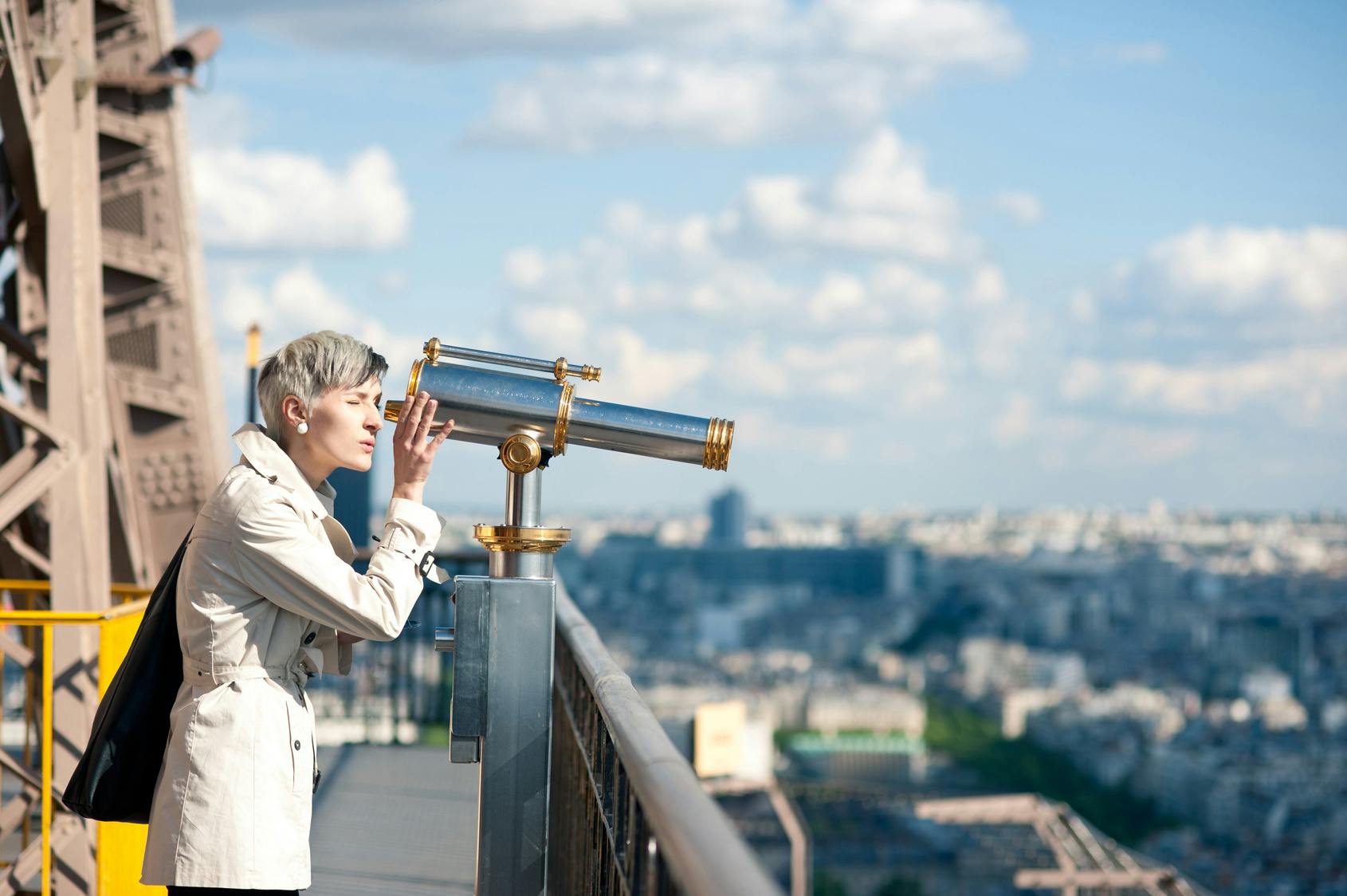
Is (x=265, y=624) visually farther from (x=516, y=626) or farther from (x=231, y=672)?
(x=516, y=626)

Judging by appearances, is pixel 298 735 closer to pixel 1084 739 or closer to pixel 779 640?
pixel 1084 739

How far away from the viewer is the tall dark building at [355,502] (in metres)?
7.86

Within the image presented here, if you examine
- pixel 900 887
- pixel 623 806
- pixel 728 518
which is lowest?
pixel 900 887

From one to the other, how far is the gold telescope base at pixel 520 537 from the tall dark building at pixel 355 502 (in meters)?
4.78

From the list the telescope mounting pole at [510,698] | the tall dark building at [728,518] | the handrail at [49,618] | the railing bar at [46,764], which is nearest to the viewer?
the telescope mounting pole at [510,698]

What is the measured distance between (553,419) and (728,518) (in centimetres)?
15092

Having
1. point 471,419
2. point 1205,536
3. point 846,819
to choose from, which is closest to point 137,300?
point 471,419

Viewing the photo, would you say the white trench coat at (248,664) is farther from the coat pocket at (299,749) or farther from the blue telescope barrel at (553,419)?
the blue telescope barrel at (553,419)

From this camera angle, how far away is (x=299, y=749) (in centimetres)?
228

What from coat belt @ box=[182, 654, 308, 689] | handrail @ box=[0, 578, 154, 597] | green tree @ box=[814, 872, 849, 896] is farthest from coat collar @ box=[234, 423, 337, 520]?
green tree @ box=[814, 872, 849, 896]

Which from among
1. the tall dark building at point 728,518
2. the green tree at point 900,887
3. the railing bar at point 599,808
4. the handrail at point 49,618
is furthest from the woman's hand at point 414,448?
the tall dark building at point 728,518

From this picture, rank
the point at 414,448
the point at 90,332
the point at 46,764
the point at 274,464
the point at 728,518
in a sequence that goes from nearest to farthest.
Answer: the point at 274,464
the point at 414,448
the point at 46,764
the point at 90,332
the point at 728,518

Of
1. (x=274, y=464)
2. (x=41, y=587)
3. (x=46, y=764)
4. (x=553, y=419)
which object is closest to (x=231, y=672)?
(x=274, y=464)

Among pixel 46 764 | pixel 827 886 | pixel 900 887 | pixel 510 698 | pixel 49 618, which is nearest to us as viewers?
pixel 510 698
